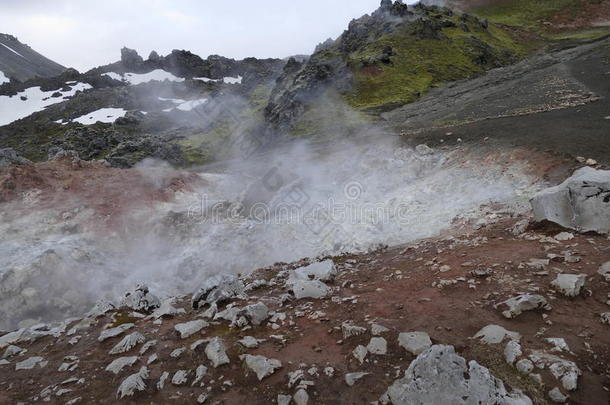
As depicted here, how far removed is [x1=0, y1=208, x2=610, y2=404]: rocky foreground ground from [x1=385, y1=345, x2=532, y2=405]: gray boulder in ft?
0.07

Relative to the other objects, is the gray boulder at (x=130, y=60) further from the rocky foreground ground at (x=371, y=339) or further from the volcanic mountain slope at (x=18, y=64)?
the rocky foreground ground at (x=371, y=339)

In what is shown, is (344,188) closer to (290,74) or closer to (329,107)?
(329,107)

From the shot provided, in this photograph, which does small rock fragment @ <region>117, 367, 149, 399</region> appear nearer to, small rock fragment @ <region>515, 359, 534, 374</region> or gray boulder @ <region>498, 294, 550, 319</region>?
small rock fragment @ <region>515, 359, 534, 374</region>

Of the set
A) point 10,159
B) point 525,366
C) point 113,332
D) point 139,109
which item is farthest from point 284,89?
point 525,366

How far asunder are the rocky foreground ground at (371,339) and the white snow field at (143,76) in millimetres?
144829

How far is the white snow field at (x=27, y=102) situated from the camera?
11831 cm

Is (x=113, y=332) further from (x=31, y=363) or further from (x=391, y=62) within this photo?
(x=391, y=62)

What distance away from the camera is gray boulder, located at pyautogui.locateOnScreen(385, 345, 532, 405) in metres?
6.19

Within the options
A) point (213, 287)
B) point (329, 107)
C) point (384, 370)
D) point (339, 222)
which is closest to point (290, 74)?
point (329, 107)

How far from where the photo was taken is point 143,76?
14888 centimetres

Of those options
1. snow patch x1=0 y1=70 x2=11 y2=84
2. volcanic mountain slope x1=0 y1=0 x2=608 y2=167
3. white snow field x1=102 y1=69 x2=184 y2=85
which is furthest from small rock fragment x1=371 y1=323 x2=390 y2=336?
snow patch x1=0 y1=70 x2=11 y2=84

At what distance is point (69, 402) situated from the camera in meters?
8.47

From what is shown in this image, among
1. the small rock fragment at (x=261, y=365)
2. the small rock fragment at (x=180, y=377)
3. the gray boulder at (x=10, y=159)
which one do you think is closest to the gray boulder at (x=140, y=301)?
the small rock fragment at (x=180, y=377)

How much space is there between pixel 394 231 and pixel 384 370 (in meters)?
11.3
